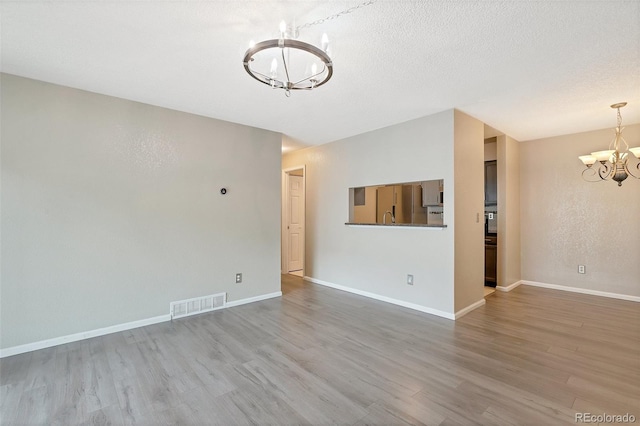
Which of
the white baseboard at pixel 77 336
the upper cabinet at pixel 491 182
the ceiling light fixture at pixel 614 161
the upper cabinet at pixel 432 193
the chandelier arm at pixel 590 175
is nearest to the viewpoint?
the white baseboard at pixel 77 336

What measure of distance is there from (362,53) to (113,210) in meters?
2.97

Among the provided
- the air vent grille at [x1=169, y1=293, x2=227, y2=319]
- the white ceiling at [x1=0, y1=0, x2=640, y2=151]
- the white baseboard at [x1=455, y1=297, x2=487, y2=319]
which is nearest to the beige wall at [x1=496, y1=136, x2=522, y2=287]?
the white baseboard at [x1=455, y1=297, x2=487, y2=319]

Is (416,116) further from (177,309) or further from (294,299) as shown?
(177,309)

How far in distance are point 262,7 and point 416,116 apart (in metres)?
2.54

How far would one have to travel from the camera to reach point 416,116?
12.2ft

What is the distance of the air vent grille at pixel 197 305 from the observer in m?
3.49

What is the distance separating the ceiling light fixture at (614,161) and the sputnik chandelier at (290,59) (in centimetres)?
348

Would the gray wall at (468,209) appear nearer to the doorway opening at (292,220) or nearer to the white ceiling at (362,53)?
the white ceiling at (362,53)

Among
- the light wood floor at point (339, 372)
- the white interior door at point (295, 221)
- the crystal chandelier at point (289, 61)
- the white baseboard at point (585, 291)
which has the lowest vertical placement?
the light wood floor at point (339, 372)

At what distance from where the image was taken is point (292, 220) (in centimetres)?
629

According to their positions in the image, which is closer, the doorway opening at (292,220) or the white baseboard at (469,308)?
the white baseboard at (469,308)

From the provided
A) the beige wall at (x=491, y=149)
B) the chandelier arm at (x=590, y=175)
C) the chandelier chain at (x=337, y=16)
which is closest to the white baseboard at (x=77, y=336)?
the chandelier chain at (x=337, y=16)

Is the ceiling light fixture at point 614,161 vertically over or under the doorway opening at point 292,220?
over

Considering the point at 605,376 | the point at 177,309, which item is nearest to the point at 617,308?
the point at 605,376
